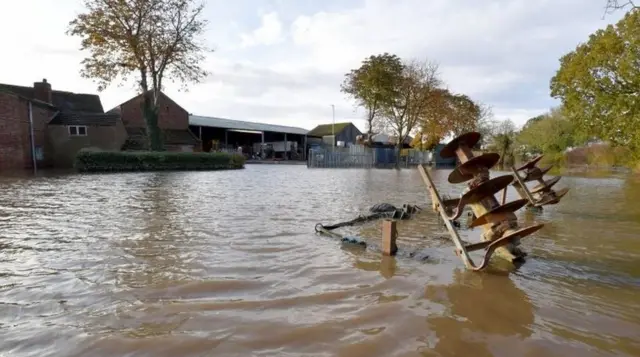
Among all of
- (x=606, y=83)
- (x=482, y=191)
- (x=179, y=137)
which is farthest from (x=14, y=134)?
(x=606, y=83)

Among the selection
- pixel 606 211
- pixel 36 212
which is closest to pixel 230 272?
pixel 36 212

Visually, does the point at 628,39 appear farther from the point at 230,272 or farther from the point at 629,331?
the point at 230,272

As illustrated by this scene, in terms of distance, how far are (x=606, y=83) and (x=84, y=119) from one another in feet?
115

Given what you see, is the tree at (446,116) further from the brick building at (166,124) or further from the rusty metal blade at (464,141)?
the rusty metal blade at (464,141)

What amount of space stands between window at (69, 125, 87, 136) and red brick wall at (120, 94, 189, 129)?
7382 mm

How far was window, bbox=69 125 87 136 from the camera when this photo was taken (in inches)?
1152

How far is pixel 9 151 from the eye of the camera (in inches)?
952

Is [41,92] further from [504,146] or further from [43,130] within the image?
[504,146]

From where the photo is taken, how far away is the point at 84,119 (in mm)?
29859

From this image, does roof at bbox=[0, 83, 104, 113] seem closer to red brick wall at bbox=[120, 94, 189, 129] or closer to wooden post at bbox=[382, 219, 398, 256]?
red brick wall at bbox=[120, 94, 189, 129]

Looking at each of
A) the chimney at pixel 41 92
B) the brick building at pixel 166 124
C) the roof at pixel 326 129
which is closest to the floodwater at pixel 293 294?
the brick building at pixel 166 124

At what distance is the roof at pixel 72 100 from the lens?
33.5 m

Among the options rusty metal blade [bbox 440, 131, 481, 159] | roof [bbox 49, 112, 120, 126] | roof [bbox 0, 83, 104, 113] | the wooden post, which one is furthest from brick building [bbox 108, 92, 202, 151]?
rusty metal blade [bbox 440, 131, 481, 159]

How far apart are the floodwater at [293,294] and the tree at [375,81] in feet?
97.3
